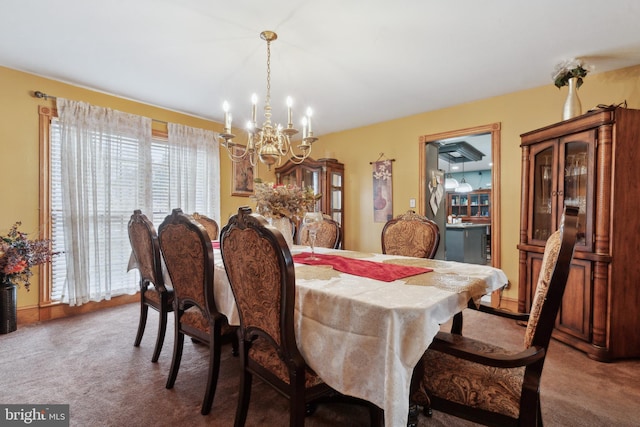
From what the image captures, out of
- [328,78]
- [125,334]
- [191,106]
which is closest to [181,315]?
[125,334]

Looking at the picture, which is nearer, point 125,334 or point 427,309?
point 427,309

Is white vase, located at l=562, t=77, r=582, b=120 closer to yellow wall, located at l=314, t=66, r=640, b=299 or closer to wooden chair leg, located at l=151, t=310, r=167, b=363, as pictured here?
yellow wall, located at l=314, t=66, r=640, b=299

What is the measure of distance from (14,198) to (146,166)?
1196 millimetres

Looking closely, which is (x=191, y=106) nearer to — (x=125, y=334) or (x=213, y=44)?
(x=213, y=44)

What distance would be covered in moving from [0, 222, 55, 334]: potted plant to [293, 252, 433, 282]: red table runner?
2521mm

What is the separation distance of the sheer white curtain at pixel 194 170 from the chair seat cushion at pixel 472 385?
3.60 metres

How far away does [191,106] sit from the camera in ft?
12.5

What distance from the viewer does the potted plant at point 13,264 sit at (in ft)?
8.52

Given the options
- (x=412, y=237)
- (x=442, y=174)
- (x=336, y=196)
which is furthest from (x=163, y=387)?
(x=442, y=174)

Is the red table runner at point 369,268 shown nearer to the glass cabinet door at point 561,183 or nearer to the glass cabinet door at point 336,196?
the glass cabinet door at point 561,183

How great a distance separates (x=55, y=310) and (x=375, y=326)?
3.60m

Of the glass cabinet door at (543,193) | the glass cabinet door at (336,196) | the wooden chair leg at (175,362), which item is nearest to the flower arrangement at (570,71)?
the glass cabinet door at (543,193)

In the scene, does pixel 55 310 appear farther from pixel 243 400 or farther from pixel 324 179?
pixel 324 179

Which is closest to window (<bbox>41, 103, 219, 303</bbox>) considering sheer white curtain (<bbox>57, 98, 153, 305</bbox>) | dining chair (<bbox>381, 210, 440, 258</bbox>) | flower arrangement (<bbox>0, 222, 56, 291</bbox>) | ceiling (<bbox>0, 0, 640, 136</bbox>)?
sheer white curtain (<bbox>57, 98, 153, 305</bbox>)
